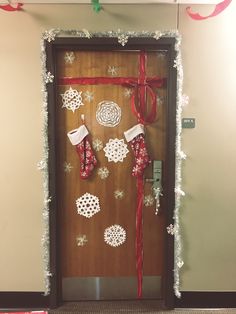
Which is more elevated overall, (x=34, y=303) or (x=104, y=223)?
(x=104, y=223)

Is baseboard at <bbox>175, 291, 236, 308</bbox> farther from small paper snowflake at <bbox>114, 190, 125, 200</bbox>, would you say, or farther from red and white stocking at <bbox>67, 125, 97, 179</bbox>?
red and white stocking at <bbox>67, 125, 97, 179</bbox>

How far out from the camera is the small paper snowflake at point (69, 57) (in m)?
2.40

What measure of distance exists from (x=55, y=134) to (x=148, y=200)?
2.90 feet

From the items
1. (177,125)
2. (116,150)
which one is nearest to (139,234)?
(116,150)

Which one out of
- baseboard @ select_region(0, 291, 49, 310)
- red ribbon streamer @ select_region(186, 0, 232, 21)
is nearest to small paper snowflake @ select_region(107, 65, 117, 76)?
red ribbon streamer @ select_region(186, 0, 232, 21)

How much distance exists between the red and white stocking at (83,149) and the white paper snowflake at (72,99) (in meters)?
0.17

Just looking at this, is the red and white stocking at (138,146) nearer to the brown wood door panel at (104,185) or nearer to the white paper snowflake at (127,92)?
the brown wood door panel at (104,185)

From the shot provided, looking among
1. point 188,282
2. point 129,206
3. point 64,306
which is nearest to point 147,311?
point 188,282

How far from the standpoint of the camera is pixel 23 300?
98.0 inches

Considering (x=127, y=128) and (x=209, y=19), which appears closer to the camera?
(x=209, y=19)

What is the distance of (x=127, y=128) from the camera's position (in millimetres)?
2459

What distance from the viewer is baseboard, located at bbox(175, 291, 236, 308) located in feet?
8.20

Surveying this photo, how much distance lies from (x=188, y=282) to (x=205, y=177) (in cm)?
83

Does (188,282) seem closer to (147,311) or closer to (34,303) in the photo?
(147,311)
